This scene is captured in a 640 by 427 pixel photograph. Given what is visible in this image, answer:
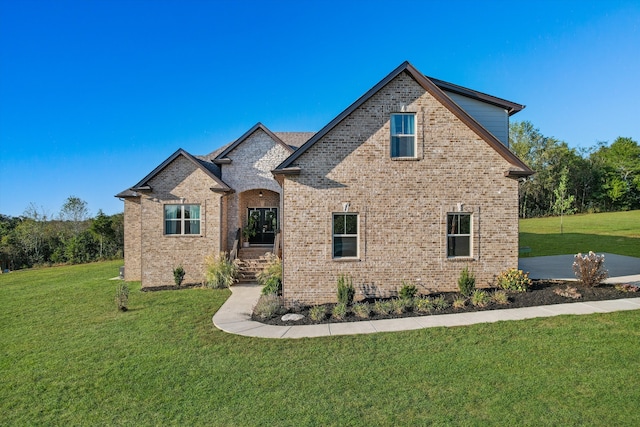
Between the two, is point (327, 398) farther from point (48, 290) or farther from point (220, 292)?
point (48, 290)

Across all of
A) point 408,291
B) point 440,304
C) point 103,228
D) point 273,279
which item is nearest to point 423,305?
point 440,304

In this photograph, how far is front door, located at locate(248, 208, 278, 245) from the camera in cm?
1828

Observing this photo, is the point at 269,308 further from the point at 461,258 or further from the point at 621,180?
the point at 621,180

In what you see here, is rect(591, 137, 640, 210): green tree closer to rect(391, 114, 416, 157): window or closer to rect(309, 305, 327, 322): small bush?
rect(391, 114, 416, 157): window

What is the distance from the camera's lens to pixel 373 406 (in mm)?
4922

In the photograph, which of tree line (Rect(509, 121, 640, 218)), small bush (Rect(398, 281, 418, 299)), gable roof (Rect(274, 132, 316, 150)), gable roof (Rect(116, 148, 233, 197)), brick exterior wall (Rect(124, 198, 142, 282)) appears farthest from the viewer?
tree line (Rect(509, 121, 640, 218))

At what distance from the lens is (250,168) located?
675 inches

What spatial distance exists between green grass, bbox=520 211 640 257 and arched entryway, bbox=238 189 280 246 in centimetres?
1676

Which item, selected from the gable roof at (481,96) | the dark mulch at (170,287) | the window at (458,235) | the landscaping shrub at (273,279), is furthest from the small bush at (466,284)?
the dark mulch at (170,287)

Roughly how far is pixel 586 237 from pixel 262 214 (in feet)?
88.9

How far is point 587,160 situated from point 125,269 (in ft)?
216

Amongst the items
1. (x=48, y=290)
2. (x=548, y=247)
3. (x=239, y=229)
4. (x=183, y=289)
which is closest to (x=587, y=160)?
(x=548, y=247)

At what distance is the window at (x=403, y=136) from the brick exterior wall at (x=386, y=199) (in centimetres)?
20

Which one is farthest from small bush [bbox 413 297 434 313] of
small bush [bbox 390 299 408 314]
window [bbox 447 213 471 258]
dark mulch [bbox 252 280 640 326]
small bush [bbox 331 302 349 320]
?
window [bbox 447 213 471 258]
